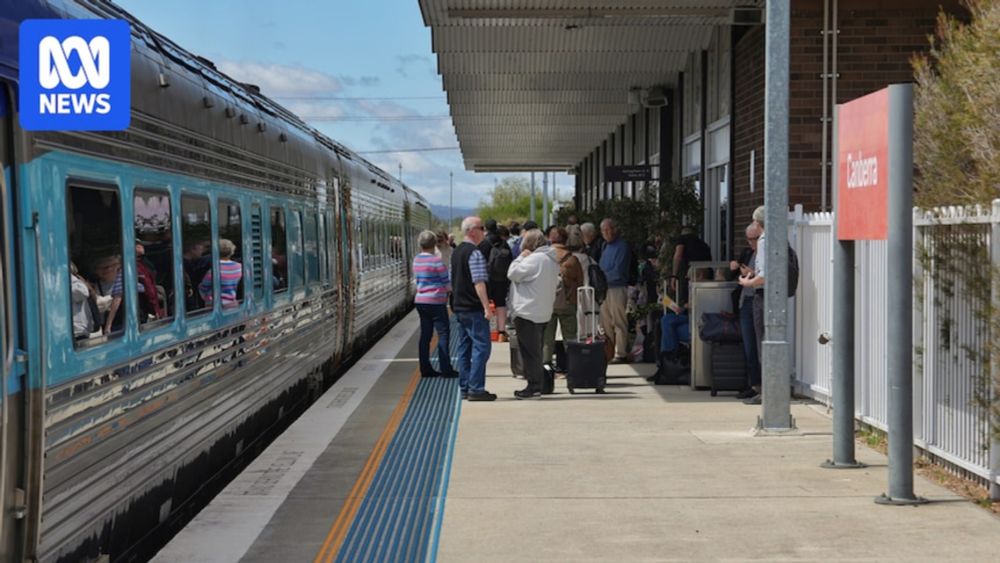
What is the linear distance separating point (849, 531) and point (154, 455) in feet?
11.6

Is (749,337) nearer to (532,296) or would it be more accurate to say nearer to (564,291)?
(532,296)

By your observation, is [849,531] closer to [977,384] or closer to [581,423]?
[977,384]

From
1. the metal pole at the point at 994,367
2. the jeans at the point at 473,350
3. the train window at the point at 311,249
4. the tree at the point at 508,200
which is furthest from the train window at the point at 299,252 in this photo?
the tree at the point at 508,200

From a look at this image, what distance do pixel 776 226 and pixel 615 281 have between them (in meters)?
5.57

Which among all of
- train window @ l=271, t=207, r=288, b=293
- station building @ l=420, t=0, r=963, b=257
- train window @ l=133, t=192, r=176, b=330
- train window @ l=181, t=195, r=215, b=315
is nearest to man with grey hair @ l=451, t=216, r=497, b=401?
train window @ l=271, t=207, r=288, b=293

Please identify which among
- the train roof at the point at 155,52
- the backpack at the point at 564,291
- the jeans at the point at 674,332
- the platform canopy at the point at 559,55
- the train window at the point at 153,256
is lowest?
the jeans at the point at 674,332

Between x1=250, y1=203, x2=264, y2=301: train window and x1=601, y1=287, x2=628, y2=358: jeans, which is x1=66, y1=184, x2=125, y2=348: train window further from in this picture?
x1=601, y1=287, x2=628, y2=358: jeans

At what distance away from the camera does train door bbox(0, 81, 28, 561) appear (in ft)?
16.3

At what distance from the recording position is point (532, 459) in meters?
9.45

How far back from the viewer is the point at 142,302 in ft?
22.7

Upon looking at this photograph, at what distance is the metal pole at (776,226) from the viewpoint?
406 inches

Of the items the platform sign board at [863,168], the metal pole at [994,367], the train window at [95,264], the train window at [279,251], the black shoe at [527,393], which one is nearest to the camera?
the train window at [95,264]

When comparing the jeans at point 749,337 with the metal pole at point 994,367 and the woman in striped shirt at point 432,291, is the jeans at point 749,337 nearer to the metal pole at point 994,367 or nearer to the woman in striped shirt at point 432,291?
the woman in striped shirt at point 432,291

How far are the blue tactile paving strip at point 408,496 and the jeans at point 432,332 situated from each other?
2402 mm
